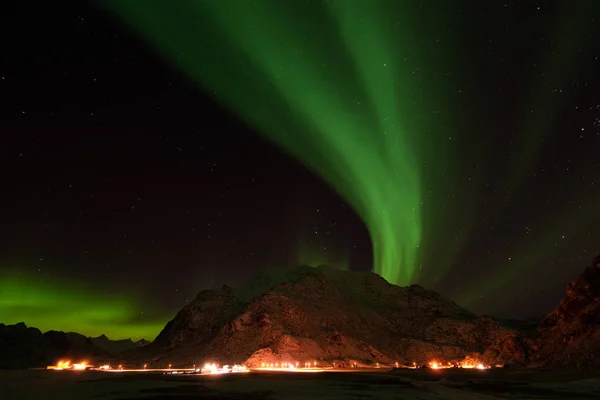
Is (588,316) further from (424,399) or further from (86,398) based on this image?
(86,398)

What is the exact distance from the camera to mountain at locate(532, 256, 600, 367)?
144 m

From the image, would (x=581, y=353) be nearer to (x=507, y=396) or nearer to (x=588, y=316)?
(x=588, y=316)

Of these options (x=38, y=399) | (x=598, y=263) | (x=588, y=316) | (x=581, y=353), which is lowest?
(x=38, y=399)

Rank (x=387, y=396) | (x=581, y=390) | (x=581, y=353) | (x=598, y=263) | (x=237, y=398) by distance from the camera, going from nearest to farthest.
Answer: (x=237, y=398) → (x=387, y=396) → (x=581, y=390) → (x=581, y=353) → (x=598, y=263)

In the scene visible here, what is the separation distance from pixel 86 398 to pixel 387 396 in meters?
39.4

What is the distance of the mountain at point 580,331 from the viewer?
144250 millimetres

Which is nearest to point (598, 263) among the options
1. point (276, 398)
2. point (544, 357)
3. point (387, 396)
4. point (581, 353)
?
point (544, 357)

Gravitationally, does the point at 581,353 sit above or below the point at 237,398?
above

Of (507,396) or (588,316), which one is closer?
(507,396)

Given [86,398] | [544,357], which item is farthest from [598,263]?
[86,398]

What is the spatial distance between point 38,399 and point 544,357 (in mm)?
170450

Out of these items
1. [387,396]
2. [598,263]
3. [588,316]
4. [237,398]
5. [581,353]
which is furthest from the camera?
[598,263]

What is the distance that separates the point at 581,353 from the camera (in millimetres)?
145875

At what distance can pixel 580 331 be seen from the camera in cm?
16600
